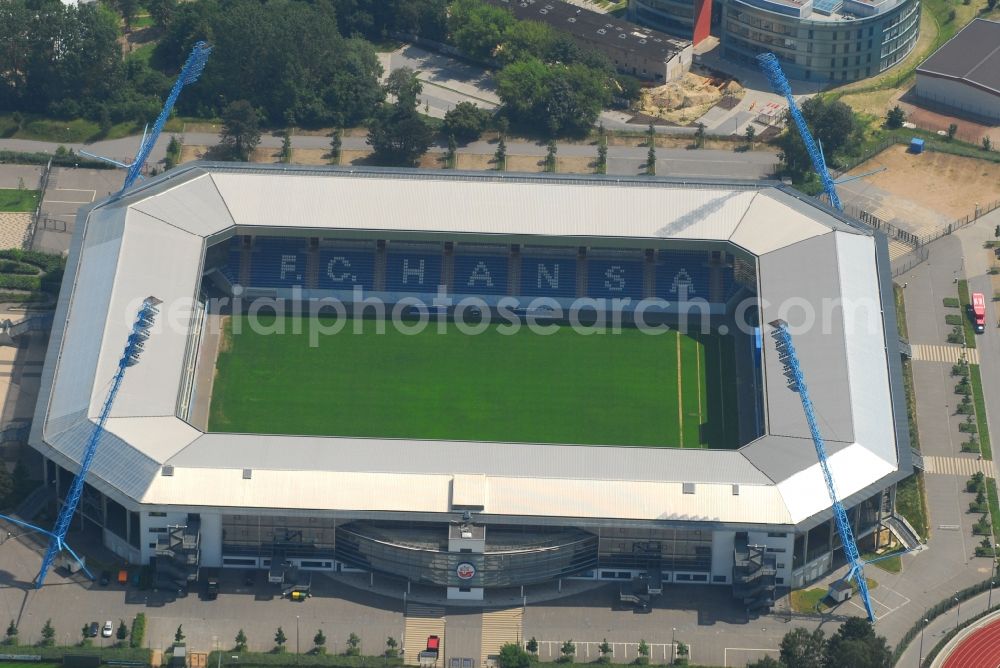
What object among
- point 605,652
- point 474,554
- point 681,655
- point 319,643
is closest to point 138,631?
point 319,643

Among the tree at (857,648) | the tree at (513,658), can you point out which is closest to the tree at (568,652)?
the tree at (513,658)

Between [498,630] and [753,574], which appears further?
[753,574]

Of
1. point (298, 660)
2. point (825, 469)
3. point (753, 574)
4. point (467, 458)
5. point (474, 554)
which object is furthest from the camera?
point (467, 458)

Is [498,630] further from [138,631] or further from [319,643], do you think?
[138,631]

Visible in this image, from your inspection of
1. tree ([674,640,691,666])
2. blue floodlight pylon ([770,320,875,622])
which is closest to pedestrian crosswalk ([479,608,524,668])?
tree ([674,640,691,666])

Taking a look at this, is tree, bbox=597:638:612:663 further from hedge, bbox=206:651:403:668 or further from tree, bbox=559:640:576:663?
hedge, bbox=206:651:403:668

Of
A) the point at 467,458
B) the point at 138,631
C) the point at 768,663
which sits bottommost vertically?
the point at 768,663

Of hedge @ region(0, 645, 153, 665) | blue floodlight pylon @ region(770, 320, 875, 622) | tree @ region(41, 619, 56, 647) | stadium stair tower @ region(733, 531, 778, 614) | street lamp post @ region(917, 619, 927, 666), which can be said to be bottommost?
hedge @ region(0, 645, 153, 665)

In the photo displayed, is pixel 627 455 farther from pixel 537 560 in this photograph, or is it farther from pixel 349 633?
pixel 349 633
